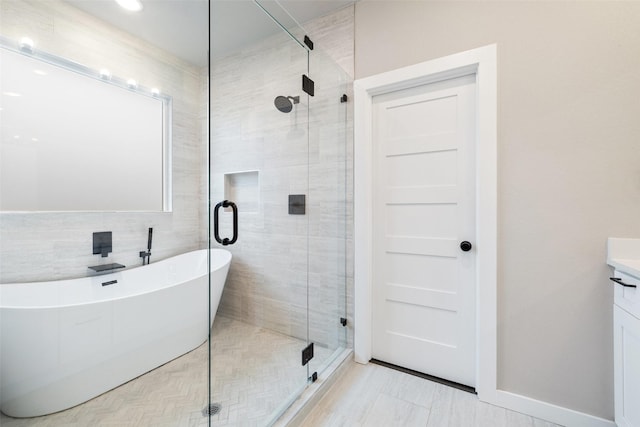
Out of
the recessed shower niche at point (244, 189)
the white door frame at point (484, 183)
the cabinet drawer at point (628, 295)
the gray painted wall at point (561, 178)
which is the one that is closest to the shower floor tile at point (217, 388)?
the recessed shower niche at point (244, 189)

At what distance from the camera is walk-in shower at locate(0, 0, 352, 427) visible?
4.59 ft

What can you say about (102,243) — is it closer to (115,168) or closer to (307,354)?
(115,168)

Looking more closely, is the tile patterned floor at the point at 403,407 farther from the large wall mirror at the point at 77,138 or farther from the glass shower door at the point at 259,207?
the large wall mirror at the point at 77,138

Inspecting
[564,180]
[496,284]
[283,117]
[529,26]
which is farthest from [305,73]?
[496,284]

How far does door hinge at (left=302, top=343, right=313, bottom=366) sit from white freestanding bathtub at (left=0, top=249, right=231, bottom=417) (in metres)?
0.65

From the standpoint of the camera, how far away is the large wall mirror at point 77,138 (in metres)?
1.41

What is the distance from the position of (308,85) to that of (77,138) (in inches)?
61.7

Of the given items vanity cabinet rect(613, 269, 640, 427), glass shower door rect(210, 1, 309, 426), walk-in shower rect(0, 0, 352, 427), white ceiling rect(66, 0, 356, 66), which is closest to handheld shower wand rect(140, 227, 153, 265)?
walk-in shower rect(0, 0, 352, 427)

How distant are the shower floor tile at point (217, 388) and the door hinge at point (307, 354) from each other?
0.04m

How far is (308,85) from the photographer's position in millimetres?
1821

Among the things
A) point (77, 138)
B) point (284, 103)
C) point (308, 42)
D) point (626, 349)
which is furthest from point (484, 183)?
point (77, 138)

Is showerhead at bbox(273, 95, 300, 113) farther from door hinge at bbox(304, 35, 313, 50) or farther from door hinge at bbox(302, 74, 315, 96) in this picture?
door hinge at bbox(304, 35, 313, 50)

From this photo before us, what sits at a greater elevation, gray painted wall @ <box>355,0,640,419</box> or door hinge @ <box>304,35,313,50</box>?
door hinge @ <box>304,35,313,50</box>

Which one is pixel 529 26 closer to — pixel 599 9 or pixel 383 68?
pixel 599 9
